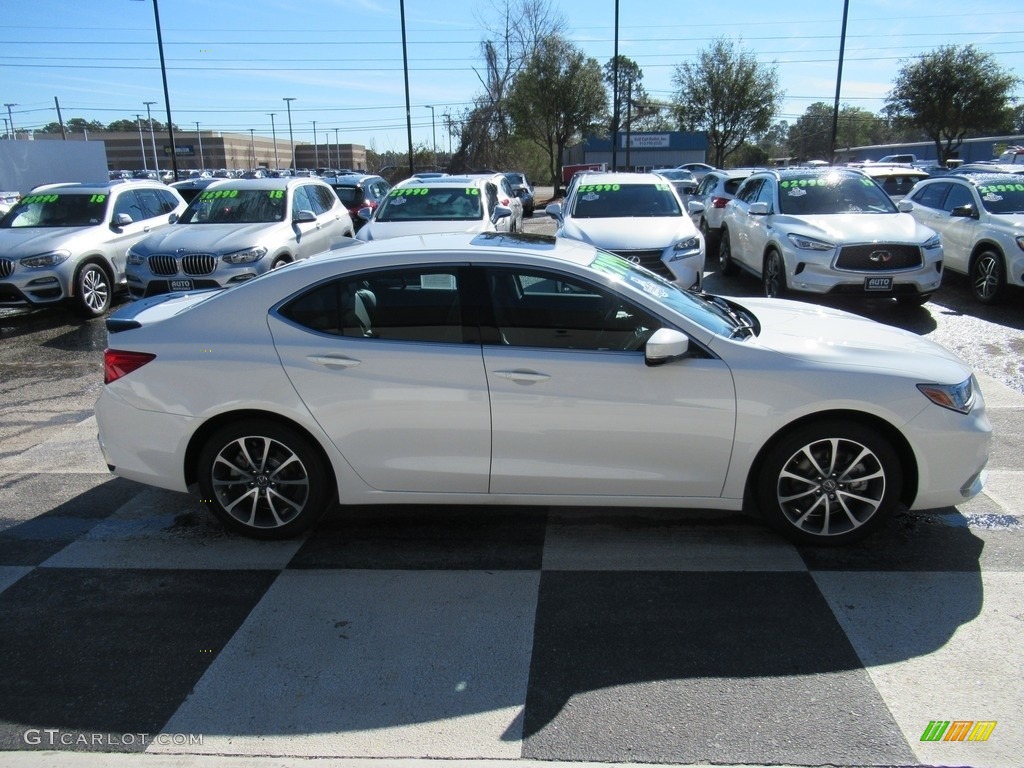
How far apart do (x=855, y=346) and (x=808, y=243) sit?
19.4ft

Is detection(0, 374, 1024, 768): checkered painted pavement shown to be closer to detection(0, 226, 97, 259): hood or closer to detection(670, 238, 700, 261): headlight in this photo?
detection(670, 238, 700, 261): headlight

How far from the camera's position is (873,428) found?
3.94 metres

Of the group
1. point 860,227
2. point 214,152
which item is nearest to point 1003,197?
point 860,227

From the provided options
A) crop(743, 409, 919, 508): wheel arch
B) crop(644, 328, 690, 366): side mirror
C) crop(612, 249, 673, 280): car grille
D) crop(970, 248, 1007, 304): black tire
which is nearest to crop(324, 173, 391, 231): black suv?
crop(612, 249, 673, 280): car grille

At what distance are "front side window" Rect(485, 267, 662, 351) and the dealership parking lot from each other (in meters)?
1.11

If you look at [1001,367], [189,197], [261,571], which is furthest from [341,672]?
[189,197]

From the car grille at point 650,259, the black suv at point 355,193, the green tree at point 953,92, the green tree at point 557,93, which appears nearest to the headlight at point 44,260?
the car grille at point 650,259

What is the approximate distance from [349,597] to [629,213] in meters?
8.35

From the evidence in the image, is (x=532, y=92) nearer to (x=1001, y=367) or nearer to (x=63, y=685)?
(x=1001, y=367)

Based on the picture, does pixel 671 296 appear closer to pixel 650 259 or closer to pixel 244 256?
pixel 650 259

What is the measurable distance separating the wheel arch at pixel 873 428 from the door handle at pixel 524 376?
3.81 ft

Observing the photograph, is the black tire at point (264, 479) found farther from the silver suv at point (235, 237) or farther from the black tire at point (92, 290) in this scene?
the black tire at point (92, 290)

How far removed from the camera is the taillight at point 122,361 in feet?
13.9

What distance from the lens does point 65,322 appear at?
10.9 meters
